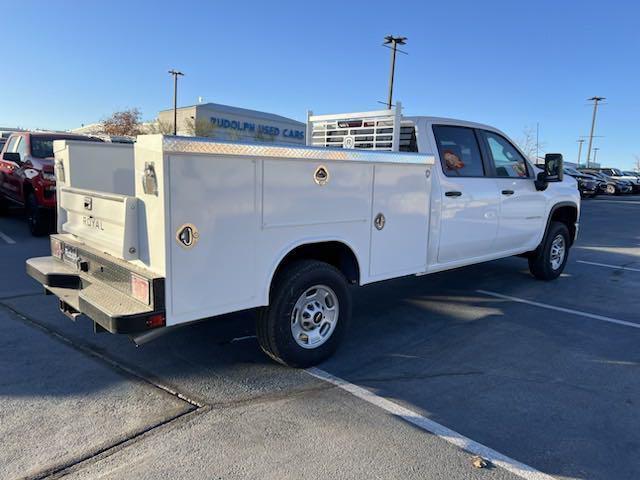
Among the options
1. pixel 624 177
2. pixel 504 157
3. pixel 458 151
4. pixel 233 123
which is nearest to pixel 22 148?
pixel 458 151

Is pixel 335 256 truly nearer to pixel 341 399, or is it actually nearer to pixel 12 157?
pixel 341 399

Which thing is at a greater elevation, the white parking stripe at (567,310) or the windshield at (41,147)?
the windshield at (41,147)

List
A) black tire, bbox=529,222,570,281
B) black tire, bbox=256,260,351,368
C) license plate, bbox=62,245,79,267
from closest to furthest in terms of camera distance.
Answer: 1. black tire, bbox=256,260,351,368
2. license plate, bbox=62,245,79,267
3. black tire, bbox=529,222,570,281

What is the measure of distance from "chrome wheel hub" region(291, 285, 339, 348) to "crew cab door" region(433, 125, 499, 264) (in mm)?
1592

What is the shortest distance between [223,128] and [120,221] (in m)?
61.9

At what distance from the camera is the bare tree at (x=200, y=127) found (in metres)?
53.7

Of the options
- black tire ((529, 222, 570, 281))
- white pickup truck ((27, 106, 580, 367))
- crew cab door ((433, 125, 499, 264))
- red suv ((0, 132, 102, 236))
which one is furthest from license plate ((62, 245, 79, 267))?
black tire ((529, 222, 570, 281))

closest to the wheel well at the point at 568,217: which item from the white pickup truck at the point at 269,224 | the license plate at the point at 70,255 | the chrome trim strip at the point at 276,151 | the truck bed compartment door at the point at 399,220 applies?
the white pickup truck at the point at 269,224

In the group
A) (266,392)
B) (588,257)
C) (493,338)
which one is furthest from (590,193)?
(266,392)

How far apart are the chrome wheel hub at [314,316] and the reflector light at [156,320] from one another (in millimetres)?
1039

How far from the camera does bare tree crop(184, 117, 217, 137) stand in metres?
53.7

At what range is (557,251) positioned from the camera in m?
7.53

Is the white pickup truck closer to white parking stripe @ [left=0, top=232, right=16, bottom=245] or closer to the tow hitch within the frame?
the tow hitch

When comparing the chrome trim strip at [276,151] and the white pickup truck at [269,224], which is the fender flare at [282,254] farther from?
the chrome trim strip at [276,151]
